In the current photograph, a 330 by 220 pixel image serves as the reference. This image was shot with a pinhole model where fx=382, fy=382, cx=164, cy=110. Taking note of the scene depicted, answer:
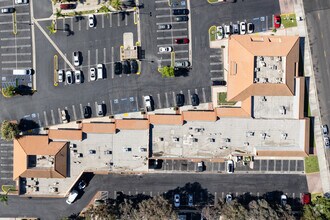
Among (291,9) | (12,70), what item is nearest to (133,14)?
(12,70)

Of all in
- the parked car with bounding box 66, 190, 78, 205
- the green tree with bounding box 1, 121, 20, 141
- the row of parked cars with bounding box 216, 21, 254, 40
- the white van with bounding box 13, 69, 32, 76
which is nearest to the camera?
the green tree with bounding box 1, 121, 20, 141

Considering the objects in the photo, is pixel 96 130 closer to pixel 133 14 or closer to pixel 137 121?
pixel 137 121

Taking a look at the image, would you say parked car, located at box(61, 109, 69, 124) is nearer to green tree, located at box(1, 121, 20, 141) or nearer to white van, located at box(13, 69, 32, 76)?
green tree, located at box(1, 121, 20, 141)

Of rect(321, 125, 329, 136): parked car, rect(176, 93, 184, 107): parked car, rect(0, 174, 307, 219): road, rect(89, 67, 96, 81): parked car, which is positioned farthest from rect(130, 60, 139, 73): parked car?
rect(321, 125, 329, 136): parked car

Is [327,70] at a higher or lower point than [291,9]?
lower

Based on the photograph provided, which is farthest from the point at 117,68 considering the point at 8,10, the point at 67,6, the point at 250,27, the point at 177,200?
the point at 177,200

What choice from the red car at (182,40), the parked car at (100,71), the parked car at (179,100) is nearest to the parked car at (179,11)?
the red car at (182,40)

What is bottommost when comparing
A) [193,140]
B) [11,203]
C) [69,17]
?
[11,203]
